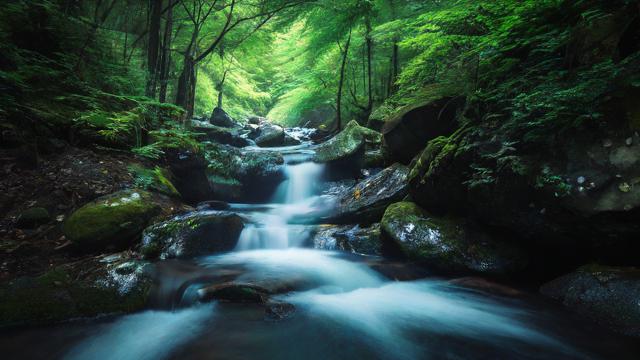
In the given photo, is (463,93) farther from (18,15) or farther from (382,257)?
(18,15)

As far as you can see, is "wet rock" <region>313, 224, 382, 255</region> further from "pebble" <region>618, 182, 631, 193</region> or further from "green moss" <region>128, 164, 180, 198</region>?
"pebble" <region>618, 182, 631, 193</region>

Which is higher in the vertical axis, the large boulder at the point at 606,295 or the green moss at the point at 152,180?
the green moss at the point at 152,180

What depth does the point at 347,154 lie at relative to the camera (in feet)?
31.3

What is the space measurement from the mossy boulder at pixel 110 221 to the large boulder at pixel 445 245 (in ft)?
14.0

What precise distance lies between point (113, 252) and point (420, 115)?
6.44m

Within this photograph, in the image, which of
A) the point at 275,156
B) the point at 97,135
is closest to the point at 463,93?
the point at 275,156

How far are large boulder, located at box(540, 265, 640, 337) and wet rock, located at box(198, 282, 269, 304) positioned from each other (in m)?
3.79

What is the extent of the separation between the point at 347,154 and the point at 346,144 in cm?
39

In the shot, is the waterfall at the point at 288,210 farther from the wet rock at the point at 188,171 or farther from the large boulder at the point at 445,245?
the large boulder at the point at 445,245

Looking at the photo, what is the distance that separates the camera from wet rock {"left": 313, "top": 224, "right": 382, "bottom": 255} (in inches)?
235

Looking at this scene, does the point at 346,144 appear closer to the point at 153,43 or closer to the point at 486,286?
the point at 153,43

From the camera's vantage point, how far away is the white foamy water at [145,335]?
2.97 meters

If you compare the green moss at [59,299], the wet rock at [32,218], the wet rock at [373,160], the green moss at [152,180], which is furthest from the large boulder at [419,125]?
the wet rock at [32,218]

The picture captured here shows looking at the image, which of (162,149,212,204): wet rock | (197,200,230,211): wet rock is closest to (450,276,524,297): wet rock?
(197,200,230,211): wet rock
